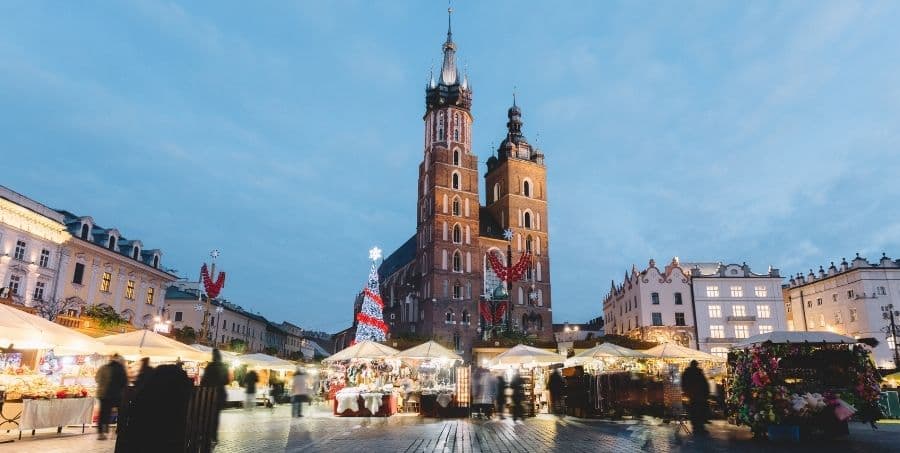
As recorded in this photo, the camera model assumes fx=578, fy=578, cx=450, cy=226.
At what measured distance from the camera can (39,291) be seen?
3278 cm

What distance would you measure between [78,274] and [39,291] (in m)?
3.33

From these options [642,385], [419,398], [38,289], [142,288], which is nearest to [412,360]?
[419,398]

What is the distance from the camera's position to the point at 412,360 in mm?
25156

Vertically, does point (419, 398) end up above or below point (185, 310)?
below

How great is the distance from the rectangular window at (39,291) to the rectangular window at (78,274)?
8.41ft

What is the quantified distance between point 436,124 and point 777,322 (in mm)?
42514

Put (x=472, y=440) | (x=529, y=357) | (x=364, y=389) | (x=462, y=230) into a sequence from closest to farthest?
(x=472, y=440), (x=364, y=389), (x=529, y=357), (x=462, y=230)

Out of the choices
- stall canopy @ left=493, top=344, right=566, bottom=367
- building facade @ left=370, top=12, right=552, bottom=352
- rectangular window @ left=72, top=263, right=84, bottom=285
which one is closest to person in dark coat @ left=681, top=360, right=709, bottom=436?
stall canopy @ left=493, top=344, right=566, bottom=367

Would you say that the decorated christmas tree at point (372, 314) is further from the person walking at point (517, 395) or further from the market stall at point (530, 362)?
the person walking at point (517, 395)

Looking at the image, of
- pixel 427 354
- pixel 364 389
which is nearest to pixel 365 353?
pixel 364 389

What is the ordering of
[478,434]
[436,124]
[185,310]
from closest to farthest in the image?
1. [478,434]
2. [185,310]
3. [436,124]

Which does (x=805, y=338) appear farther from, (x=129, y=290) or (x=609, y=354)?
(x=129, y=290)

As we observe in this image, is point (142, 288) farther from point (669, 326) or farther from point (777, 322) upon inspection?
point (777, 322)

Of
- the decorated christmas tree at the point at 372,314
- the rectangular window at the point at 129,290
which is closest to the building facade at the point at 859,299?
the decorated christmas tree at the point at 372,314
